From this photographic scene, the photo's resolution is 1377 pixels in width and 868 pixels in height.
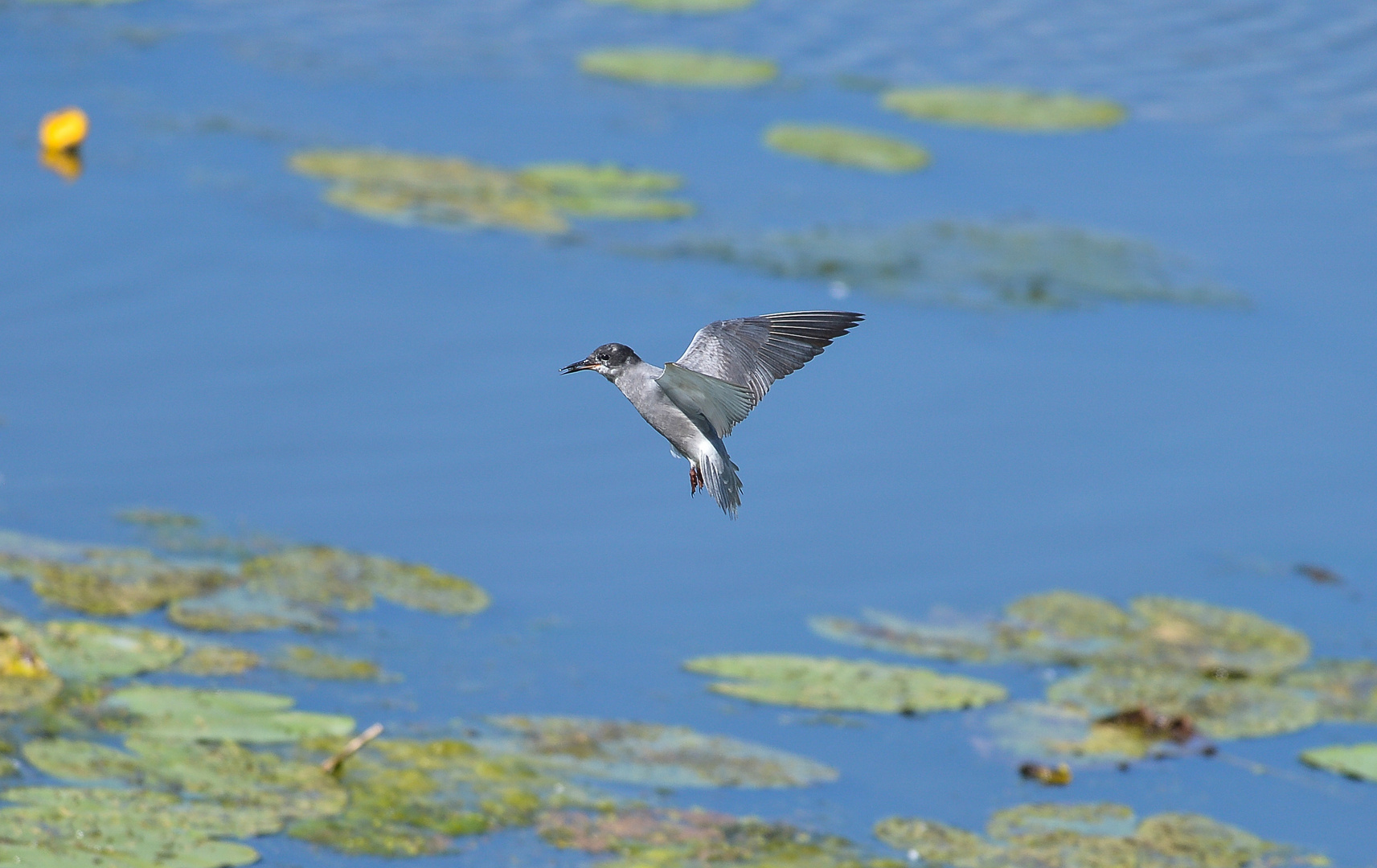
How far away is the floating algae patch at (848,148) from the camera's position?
19.4 metres

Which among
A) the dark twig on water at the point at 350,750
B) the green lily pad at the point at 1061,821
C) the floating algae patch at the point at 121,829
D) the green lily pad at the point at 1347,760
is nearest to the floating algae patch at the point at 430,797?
the dark twig on water at the point at 350,750

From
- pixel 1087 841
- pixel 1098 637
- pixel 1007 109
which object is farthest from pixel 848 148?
pixel 1087 841

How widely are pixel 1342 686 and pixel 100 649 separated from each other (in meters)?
7.48

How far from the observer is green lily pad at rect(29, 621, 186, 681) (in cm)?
1027

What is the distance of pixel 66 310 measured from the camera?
49.5 ft

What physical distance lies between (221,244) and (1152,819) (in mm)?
10073

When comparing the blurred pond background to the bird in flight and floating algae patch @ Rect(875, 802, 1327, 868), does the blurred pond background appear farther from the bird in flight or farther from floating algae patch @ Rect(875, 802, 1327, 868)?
the bird in flight

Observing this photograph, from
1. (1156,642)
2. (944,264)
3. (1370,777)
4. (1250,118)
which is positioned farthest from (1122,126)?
(1370,777)

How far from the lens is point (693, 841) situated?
9648 millimetres

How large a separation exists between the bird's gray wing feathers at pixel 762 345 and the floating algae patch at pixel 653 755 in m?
4.80

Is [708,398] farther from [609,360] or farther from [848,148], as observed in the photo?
[848,148]

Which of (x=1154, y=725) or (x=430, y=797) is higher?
(x=1154, y=725)

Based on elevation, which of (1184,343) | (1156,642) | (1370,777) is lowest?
(1370,777)

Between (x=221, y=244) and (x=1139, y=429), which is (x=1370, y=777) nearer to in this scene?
(x=1139, y=429)
